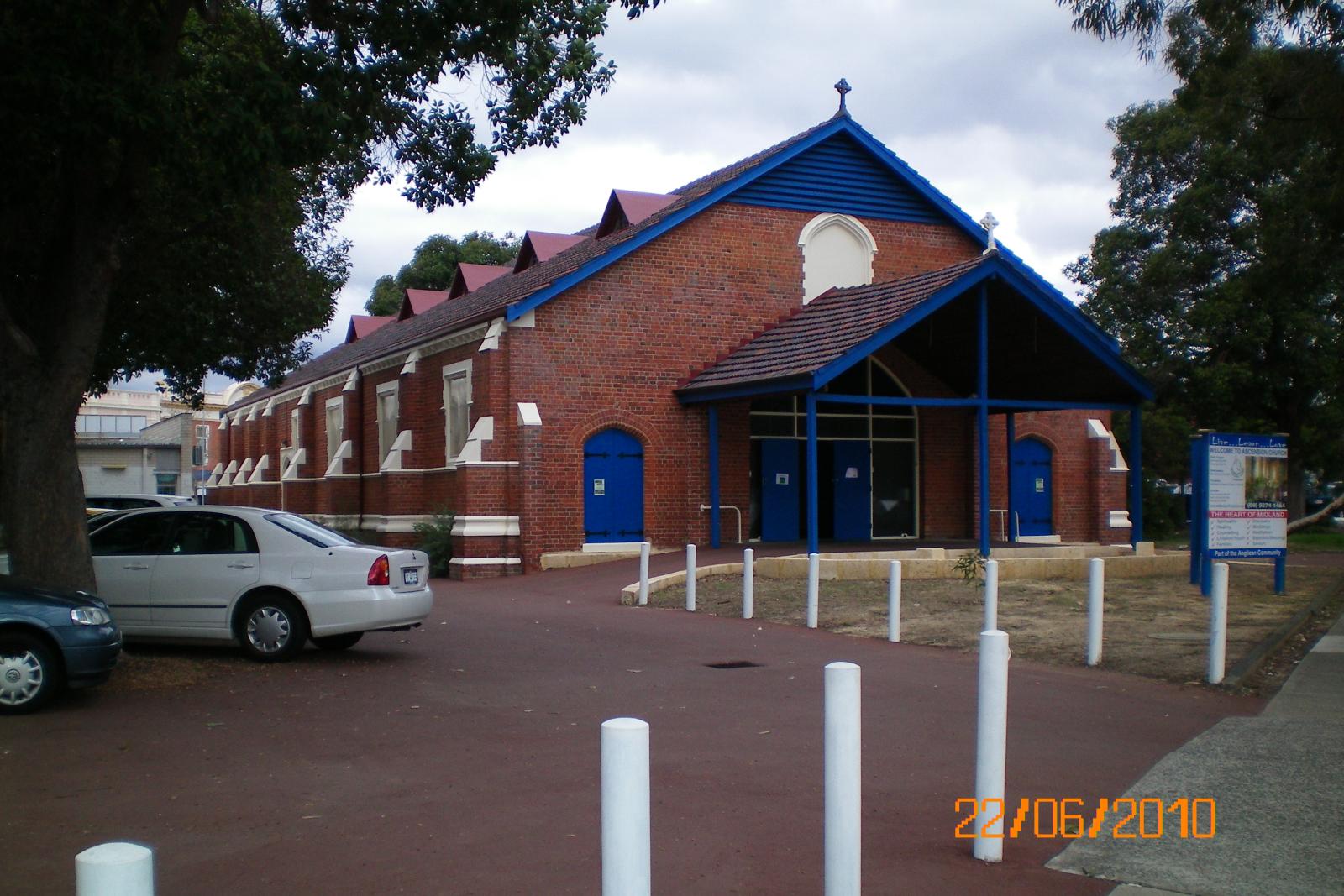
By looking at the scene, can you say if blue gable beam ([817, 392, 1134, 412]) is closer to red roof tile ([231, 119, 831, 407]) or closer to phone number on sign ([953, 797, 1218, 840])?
red roof tile ([231, 119, 831, 407])

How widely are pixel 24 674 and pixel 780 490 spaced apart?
698 inches

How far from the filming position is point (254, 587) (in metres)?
11.7

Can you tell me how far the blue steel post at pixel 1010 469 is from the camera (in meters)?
25.9

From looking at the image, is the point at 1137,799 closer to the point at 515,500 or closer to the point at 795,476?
the point at 515,500

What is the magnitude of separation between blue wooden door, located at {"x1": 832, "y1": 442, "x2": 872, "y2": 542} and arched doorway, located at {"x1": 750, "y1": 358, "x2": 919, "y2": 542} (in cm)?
2

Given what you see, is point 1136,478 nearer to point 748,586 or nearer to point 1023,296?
point 1023,296

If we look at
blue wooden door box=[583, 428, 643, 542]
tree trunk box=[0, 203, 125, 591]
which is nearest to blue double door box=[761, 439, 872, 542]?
blue wooden door box=[583, 428, 643, 542]

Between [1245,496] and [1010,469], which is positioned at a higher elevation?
[1010,469]

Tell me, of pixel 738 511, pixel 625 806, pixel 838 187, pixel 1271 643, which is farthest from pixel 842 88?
pixel 625 806

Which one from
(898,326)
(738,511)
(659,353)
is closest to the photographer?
(898,326)

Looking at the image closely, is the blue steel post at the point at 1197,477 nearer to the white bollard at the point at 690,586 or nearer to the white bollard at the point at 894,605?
the white bollard at the point at 894,605

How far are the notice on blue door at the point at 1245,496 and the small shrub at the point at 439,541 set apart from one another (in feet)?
43.1

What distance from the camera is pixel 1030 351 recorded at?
2408 cm

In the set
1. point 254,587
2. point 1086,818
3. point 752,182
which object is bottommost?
point 1086,818
